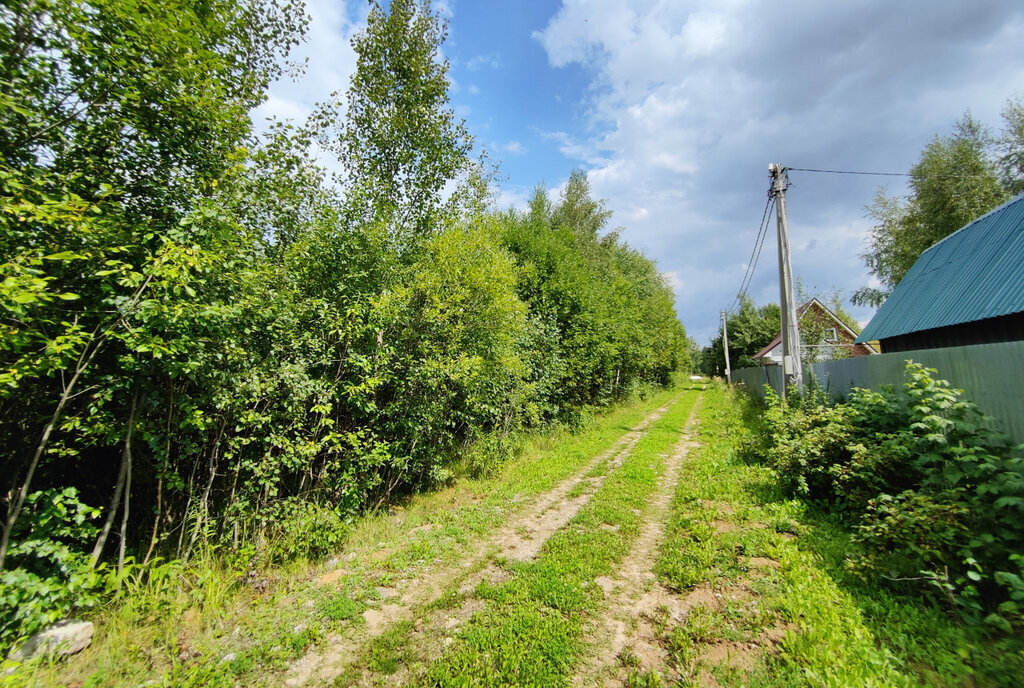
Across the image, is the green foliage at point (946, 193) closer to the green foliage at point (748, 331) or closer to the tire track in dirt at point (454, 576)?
the green foliage at point (748, 331)

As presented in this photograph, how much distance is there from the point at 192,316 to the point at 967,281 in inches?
593

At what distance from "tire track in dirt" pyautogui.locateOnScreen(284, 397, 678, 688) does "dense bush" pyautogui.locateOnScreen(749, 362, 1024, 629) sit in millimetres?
3445

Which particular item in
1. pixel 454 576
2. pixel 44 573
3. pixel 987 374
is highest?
pixel 987 374

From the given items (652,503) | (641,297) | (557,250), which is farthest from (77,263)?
(641,297)

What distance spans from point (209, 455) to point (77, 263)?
239 cm

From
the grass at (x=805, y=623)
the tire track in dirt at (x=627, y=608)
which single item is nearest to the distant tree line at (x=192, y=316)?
the tire track in dirt at (x=627, y=608)

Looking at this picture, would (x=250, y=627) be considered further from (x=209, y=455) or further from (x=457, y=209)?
(x=457, y=209)

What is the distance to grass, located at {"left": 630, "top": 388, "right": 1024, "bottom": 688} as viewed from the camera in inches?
101

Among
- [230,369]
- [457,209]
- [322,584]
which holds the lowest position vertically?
[322,584]

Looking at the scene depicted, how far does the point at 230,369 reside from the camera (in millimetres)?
4125

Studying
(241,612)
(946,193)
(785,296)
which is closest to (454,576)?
(241,612)

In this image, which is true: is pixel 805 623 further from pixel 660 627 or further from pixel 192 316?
pixel 192 316

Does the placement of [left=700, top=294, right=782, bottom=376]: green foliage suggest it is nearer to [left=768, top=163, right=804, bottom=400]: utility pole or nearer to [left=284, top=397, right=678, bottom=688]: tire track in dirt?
[left=768, top=163, right=804, bottom=400]: utility pole

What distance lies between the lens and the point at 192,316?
11.1 ft
